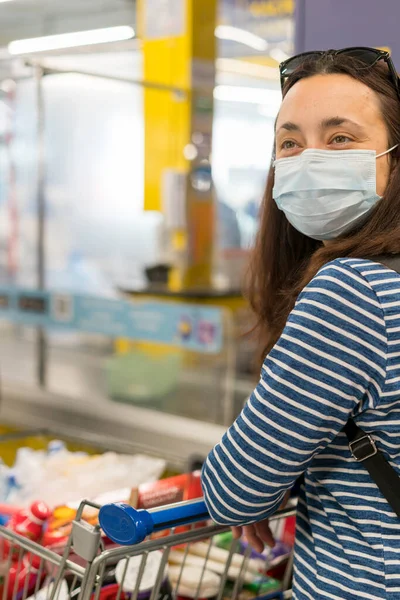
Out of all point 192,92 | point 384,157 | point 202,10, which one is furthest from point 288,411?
point 202,10

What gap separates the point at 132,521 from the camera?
131cm

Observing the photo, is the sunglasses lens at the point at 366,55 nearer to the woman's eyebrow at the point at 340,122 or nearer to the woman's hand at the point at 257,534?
the woman's eyebrow at the point at 340,122

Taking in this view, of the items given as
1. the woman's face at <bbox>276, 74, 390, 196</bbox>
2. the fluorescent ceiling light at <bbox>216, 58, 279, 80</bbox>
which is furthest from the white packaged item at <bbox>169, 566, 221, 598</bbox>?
the fluorescent ceiling light at <bbox>216, 58, 279, 80</bbox>

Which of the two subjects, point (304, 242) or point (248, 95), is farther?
point (248, 95)

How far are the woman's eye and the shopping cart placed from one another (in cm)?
67

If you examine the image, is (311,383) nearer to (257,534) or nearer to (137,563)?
(257,534)

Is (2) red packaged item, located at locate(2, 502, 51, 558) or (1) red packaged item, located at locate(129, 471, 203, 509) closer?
(1) red packaged item, located at locate(129, 471, 203, 509)

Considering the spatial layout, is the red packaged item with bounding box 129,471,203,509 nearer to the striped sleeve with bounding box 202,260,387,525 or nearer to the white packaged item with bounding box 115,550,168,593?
the white packaged item with bounding box 115,550,168,593

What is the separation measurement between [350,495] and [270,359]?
0.25m

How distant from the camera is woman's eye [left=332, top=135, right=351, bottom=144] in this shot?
133 centimetres

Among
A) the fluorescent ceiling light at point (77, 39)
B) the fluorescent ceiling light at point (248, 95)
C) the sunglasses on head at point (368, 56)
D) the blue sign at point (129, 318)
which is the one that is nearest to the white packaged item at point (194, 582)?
the sunglasses on head at point (368, 56)

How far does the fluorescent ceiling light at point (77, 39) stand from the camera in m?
8.41

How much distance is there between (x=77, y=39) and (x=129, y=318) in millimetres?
5931

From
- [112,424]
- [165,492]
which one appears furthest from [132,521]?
[112,424]
